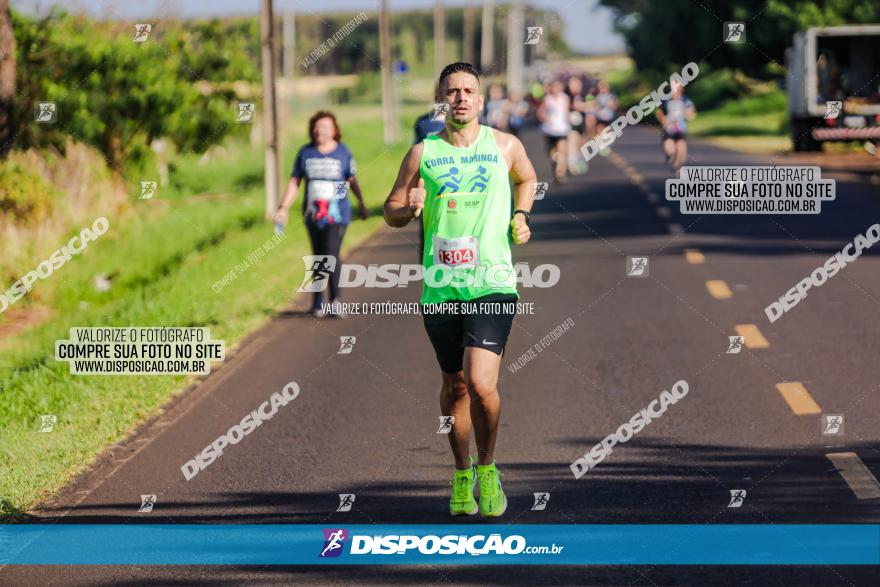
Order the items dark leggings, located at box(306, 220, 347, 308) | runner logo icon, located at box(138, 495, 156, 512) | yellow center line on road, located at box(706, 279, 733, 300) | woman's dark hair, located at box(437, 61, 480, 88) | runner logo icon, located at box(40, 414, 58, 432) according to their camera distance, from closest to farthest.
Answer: woman's dark hair, located at box(437, 61, 480, 88) < runner logo icon, located at box(138, 495, 156, 512) < runner logo icon, located at box(40, 414, 58, 432) < dark leggings, located at box(306, 220, 347, 308) < yellow center line on road, located at box(706, 279, 733, 300)

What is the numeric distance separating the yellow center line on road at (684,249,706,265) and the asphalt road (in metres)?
0.46

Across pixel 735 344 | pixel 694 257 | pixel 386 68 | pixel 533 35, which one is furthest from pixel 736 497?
pixel 386 68

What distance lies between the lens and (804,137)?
37.8 meters

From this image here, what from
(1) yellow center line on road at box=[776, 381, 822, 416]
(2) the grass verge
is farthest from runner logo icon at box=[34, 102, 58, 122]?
(1) yellow center line on road at box=[776, 381, 822, 416]

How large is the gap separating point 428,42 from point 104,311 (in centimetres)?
13335

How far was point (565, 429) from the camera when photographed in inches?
382

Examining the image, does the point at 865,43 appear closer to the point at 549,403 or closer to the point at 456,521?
the point at 549,403

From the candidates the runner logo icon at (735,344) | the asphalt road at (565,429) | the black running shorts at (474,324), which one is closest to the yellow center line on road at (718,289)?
the asphalt road at (565,429)

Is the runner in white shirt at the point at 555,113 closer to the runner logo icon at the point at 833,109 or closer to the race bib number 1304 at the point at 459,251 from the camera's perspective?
the runner logo icon at the point at 833,109

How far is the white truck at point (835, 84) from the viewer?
114 feet

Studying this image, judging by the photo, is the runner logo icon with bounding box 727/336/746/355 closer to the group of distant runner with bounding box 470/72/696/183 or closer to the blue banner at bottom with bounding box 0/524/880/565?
the blue banner at bottom with bounding box 0/524/880/565

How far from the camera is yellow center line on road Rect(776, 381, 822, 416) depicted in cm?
998

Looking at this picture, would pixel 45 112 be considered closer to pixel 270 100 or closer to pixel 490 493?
pixel 270 100

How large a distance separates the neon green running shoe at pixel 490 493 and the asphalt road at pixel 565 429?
0.18m
